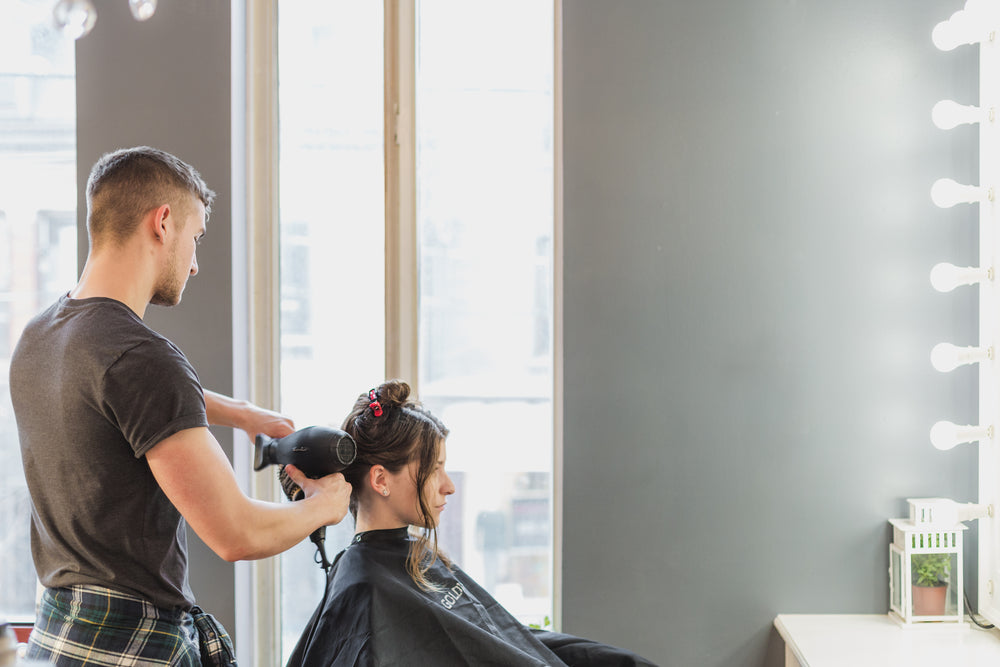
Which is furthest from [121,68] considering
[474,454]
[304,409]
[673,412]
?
[673,412]

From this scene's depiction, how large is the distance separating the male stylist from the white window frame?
86 cm

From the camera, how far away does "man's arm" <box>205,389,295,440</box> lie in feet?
5.40

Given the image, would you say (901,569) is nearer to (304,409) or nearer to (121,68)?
(304,409)

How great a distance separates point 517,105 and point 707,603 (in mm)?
1566

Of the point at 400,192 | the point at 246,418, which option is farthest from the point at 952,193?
the point at 246,418

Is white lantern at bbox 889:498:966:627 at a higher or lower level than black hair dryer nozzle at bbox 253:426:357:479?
lower

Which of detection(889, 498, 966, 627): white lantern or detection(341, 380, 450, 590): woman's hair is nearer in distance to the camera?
detection(341, 380, 450, 590): woman's hair

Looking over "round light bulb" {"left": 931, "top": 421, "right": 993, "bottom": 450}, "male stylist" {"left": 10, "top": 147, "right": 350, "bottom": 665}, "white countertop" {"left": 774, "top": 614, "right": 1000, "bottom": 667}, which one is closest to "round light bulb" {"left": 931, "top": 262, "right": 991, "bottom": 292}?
"round light bulb" {"left": 931, "top": 421, "right": 993, "bottom": 450}

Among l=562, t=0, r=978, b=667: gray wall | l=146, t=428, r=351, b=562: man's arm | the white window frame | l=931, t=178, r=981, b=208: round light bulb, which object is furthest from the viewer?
the white window frame

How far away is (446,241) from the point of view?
219 cm

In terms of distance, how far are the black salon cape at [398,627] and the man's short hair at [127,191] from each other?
82 cm

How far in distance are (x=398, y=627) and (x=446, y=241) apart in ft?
3.71

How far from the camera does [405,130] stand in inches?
85.3

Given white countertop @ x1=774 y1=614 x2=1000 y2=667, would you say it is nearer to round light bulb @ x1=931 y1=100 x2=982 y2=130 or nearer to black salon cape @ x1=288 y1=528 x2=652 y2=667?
black salon cape @ x1=288 y1=528 x2=652 y2=667
